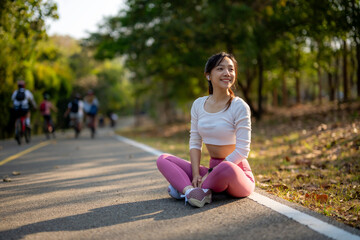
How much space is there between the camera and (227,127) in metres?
4.18

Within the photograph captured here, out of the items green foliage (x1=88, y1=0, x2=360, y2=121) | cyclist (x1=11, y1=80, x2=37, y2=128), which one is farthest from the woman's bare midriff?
cyclist (x1=11, y1=80, x2=37, y2=128)

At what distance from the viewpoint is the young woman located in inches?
154

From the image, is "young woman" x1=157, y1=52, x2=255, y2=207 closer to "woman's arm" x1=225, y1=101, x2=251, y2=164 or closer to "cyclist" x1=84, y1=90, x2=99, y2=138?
"woman's arm" x1=225, y1=101, x2=251, y2=164

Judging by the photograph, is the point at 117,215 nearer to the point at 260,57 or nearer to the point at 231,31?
the point at 231,31

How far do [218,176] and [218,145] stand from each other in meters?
0.53

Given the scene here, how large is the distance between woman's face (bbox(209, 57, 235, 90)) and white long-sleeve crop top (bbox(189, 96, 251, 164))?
203 millimetres

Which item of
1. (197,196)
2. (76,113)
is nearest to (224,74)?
(197,196)

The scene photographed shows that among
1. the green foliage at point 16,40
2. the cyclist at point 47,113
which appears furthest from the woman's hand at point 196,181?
the cyclist at point 47,113

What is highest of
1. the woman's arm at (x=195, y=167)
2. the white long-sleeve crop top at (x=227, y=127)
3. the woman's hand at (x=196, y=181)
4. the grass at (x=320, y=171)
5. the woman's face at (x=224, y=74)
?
the woman's face at (x=224, y=74)

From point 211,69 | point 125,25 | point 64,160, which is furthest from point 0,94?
point 211,69

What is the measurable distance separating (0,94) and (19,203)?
1570 centimetres

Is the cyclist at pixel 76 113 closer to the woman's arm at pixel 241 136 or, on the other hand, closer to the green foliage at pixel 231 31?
the green foliage at pixel 231 31

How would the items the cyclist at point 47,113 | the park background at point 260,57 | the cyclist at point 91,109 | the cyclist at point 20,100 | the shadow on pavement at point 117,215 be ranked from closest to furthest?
the shadow on pavement at point 117,215, the park background at point 260,57, the cyclist at point 20,100, the cyclist at point 47,113, the cyclist at point 91,109

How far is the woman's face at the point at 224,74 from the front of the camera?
4211 mm
